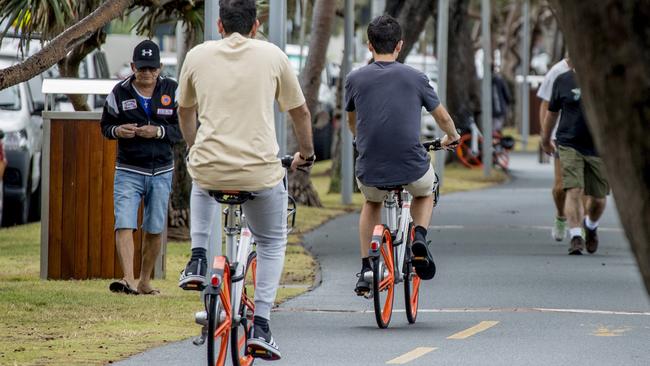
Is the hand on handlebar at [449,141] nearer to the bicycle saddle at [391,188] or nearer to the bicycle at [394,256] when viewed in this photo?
the bicycle at [394,256]

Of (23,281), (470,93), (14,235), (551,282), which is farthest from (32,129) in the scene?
(470,93)

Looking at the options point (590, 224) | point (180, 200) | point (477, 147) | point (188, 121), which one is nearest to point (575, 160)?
point (590, 224)

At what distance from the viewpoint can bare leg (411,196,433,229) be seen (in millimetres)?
9734

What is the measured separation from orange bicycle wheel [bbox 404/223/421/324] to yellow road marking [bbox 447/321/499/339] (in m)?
0.39

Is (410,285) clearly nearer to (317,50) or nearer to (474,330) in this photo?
(474,330)

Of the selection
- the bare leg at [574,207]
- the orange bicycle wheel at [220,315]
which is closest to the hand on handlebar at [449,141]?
the orange bicycle wheel at [220,315]

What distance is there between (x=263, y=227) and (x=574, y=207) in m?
7.60

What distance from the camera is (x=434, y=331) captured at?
31.2 ft

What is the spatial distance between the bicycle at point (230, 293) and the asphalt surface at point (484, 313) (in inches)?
40.0

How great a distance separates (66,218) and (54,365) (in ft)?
14.2

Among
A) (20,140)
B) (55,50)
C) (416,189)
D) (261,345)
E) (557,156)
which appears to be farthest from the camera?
(20,140)

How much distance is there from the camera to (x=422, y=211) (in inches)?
384

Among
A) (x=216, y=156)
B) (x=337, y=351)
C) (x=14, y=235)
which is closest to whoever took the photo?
(x=216, y=156)

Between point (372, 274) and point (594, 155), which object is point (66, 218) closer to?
point (372, 274)
